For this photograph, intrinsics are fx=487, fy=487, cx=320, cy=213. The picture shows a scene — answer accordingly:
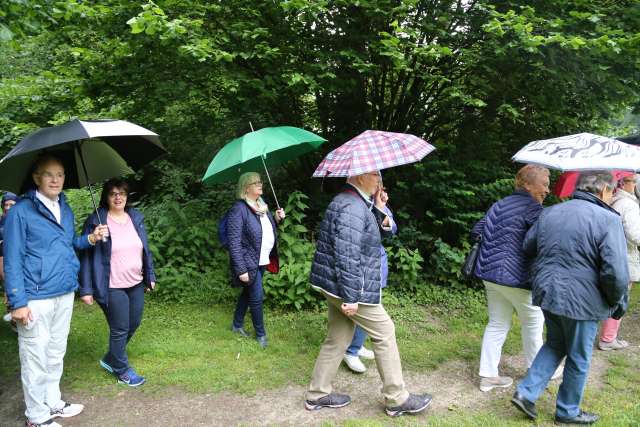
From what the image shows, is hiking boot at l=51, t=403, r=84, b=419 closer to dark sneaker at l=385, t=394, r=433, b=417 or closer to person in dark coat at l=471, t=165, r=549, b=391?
dark sneaker at l=385, t=394, r=433, b=417

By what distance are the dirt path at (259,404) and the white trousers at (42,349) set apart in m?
0.32

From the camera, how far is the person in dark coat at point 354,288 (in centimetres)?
345

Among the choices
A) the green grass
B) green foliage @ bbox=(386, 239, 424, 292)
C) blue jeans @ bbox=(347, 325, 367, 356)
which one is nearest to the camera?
the green grass

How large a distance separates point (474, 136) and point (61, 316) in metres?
5.94

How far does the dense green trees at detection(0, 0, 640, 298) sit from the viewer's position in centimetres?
515

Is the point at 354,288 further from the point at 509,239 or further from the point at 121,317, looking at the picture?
the point at 121,317

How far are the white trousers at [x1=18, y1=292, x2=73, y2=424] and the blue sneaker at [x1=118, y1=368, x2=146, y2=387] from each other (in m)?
0.68

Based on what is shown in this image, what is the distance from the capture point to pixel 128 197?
14.0 feet

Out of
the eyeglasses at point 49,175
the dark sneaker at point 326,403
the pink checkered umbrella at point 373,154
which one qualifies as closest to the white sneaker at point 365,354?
the dark sneaker at point 326,403

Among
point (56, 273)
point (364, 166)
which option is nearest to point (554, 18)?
point (364, 166)

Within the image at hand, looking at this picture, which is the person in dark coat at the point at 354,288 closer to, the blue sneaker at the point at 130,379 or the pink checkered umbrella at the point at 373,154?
the pink checkered umbrella at the point at 373,154

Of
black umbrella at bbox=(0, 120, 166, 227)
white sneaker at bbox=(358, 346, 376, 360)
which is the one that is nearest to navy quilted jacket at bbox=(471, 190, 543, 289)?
white sneaker at bbox=(358, 346, 376, 360)

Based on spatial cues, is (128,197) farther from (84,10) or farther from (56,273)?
(84,10)

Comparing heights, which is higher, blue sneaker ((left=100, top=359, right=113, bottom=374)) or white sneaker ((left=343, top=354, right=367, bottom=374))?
blue sneaker ((left=100, top=359, right=113, bottom=374))
